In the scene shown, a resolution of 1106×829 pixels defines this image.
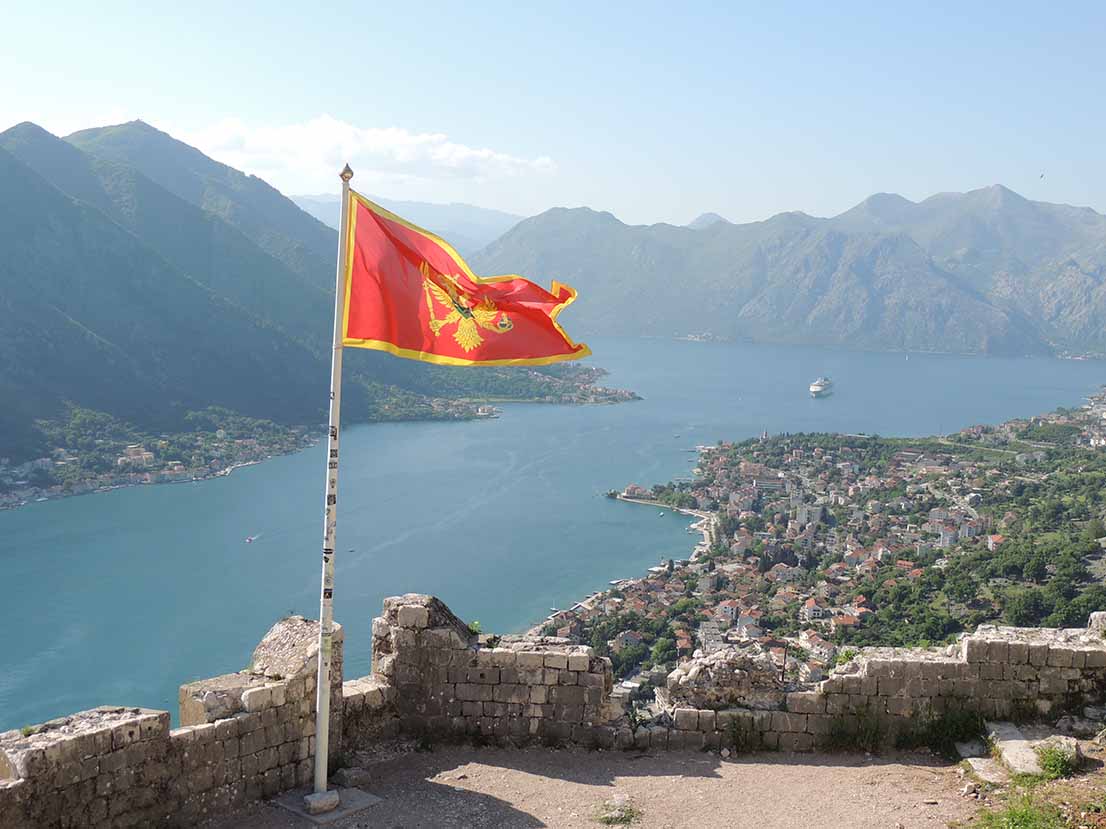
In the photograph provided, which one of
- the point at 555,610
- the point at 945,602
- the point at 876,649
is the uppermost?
the point at 876,649

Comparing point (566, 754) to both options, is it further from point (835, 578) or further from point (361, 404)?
point (361, 404)

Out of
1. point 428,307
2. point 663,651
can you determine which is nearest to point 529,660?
point 428,307

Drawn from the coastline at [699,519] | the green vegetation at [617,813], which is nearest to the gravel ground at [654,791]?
the green vegetation at [617,813]

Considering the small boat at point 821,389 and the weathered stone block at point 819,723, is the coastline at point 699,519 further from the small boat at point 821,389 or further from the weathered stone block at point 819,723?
the small boat at point 821,389

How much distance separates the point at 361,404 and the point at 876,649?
104 m

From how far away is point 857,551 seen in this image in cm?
5184

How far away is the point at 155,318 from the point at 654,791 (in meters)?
107

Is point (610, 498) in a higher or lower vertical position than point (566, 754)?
lower

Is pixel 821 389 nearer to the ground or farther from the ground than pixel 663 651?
farther from the ground

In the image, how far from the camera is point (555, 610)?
4791 centimetres

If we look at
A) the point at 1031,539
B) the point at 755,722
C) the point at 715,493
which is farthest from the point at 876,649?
the point at 715,493

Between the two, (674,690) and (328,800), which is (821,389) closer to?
(674,690)

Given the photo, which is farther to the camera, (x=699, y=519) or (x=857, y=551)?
(x=699, y=519)

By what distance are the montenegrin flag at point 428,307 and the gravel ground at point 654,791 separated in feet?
9.93
